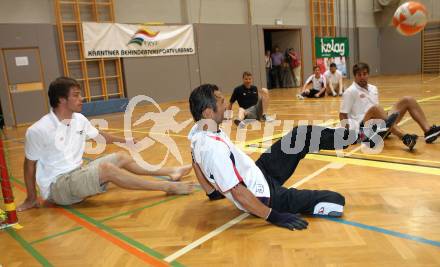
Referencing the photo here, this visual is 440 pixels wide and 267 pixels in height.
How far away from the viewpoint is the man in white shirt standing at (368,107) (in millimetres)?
5016

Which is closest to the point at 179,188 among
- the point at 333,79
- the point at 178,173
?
the point at 178,173

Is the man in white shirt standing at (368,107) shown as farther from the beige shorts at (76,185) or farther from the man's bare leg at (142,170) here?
the beige shorts at (76,185)

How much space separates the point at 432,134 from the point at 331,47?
15.6 meters

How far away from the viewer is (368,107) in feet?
17.3

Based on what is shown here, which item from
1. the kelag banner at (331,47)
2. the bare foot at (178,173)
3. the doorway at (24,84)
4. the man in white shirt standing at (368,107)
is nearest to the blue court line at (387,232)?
the bare foot at (178,173)

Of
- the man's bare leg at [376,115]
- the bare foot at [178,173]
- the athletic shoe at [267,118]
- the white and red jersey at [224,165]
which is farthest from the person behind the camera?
the athletic shoe at [267,118]

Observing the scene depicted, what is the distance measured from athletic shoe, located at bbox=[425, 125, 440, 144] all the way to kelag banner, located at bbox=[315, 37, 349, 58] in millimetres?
14585

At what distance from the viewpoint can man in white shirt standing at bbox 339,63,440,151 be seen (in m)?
5.02

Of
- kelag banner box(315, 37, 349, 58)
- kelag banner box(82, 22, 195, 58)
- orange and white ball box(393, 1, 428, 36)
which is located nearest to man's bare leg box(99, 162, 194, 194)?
orange and white ball box(393, 1, 428, 36)

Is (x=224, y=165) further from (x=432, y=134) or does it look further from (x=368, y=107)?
(x=432, y=134)

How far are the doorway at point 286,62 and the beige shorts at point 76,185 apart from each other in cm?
1531

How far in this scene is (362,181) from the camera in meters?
3.69

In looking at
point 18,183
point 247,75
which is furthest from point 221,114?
point 247,75

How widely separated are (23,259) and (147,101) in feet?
38.5
